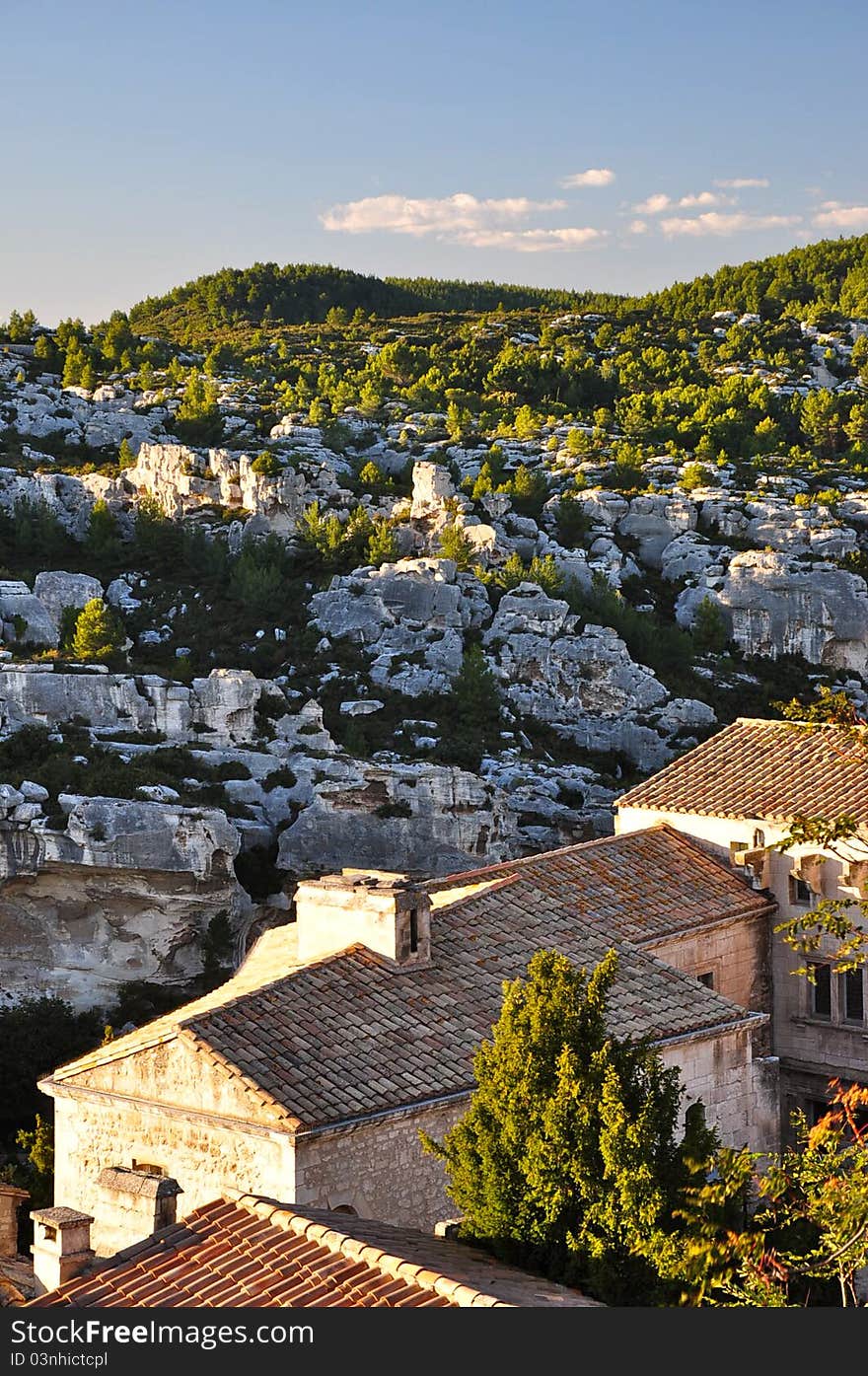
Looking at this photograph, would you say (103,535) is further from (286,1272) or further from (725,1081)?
Result: (286,1272)

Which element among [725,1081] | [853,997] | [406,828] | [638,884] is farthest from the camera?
[406,828]

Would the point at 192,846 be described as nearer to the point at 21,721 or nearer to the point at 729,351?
the point at 21,721

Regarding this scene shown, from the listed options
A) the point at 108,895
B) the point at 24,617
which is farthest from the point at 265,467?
the point at 108,895

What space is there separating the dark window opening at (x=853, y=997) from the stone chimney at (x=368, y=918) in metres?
7.26

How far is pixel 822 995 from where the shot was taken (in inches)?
940

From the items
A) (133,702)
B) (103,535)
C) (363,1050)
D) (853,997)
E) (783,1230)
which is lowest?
(853,997)

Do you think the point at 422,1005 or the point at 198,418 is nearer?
the point at 422,1005

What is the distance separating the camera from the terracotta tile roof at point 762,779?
2419 cm

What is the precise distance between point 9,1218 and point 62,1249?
6701mm

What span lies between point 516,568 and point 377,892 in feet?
136

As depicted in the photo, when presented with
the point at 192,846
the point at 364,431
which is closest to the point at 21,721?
the point at 192,846

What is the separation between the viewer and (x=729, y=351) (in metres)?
96.0

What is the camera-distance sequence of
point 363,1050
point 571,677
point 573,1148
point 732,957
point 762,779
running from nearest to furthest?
1. point 573,1148
2. point 363,1050
3. point 732,957
4. point 762,779
5. point 571,677

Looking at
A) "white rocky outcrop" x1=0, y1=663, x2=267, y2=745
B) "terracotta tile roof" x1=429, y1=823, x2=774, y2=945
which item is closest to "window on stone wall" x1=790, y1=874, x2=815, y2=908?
"terracotta tile roof" x1=429, y1=823, x2=774, y2=945
